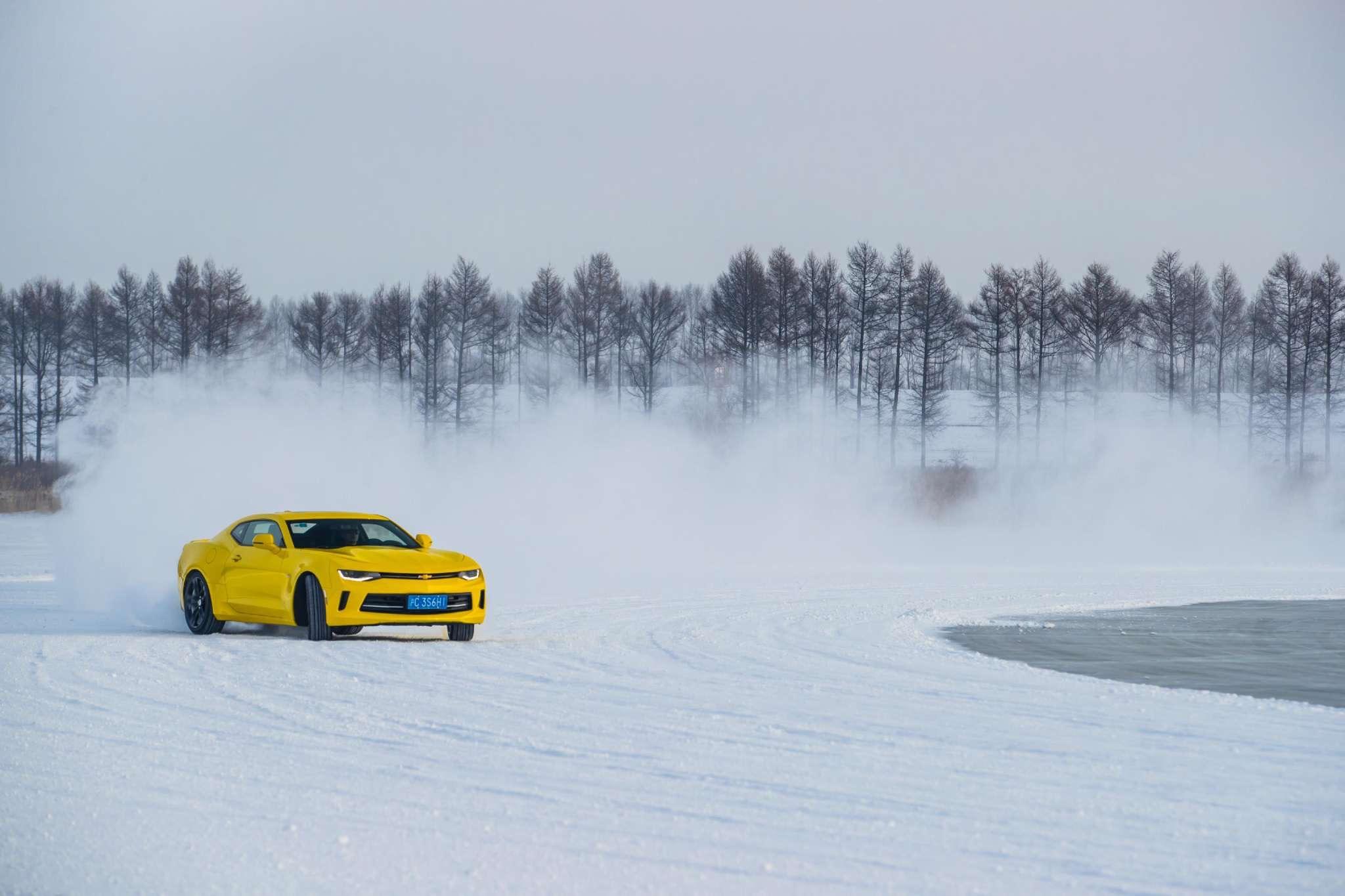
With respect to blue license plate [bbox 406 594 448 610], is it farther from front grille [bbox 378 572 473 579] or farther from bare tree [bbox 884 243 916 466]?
bare tree [bbox 884 243 916 466]

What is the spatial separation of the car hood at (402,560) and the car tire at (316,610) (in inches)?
13.9

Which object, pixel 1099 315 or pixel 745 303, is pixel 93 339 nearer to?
pixel 745 303

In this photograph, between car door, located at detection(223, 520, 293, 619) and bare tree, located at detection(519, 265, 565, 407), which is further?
bare tree, located at detection(519, 265, 565, 407)

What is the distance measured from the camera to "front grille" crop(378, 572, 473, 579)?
14.6 metres

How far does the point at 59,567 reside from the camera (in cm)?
2136

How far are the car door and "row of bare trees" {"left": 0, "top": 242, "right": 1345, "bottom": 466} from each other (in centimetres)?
4230

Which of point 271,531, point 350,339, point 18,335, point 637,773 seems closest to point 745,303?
point 350,339

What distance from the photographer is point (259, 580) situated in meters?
15.3

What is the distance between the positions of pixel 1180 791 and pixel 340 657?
8274mm

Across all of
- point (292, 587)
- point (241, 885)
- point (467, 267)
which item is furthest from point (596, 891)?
point (467, 267)

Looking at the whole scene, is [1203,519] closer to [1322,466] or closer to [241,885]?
[1322,466]

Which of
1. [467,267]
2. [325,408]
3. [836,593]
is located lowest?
[836,593]

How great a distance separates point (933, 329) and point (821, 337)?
5.13 m

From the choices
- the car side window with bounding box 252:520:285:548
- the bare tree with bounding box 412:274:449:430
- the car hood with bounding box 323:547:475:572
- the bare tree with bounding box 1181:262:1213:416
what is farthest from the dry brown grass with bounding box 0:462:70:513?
the bare tree with bounding box 1181:262:1213:416
